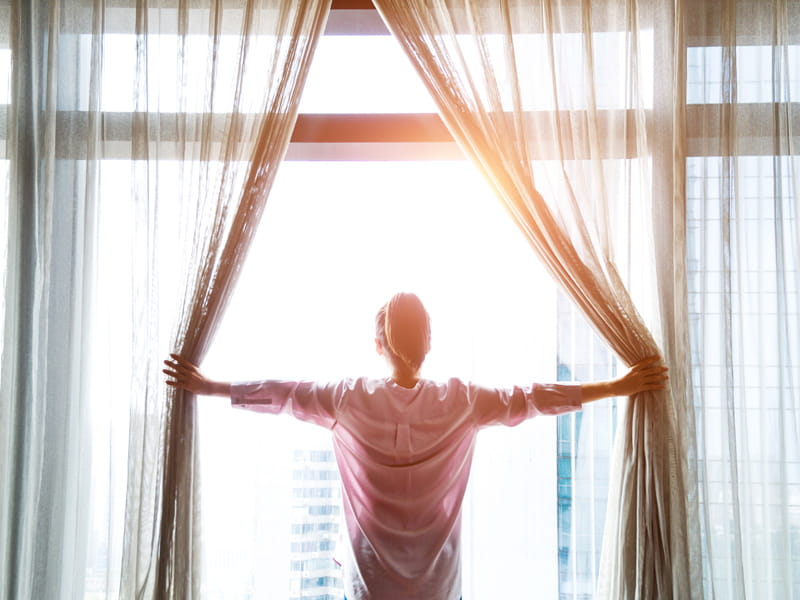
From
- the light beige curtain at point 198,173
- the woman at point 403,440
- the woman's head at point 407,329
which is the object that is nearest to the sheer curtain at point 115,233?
the light beige curtain at point 198,173

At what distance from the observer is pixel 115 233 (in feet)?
6.88

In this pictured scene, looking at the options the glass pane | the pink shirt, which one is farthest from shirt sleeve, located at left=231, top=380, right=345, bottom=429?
the glass pane

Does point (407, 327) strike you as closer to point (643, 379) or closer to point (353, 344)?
point (353, 344)

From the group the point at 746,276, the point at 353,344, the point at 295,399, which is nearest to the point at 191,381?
the point at 295,399

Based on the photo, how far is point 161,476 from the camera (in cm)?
194

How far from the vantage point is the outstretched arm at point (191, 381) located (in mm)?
1916

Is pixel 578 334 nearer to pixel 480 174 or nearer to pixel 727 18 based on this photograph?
pixel 480 174

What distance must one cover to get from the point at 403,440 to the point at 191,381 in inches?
26.7

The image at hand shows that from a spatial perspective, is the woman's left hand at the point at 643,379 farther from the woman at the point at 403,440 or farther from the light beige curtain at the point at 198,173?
the light beige curtain at the point at 198,173

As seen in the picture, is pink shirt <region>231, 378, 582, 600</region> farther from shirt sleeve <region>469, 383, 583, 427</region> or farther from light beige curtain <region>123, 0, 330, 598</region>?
light beige curtain <region>123, 0, 330, 598</region>

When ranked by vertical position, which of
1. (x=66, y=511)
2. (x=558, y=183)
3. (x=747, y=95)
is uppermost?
(x=747, y=95)

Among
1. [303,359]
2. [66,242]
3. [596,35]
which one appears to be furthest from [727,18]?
[66,242]

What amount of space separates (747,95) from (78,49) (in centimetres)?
225

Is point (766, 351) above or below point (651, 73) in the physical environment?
below
